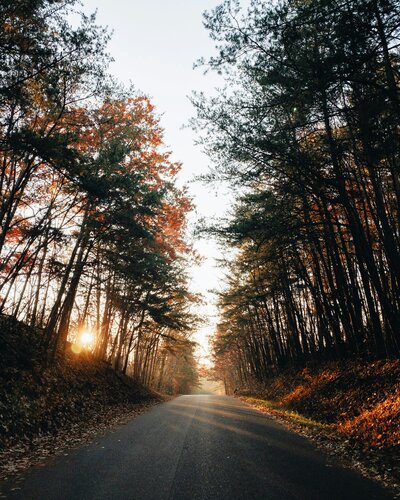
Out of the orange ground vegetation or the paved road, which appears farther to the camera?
the orange ground vegetation

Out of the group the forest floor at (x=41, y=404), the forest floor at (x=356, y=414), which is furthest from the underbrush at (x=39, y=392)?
the forest floor at (x=356, y=414)

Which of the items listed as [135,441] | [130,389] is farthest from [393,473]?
[130,389]

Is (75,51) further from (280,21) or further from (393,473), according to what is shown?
(393,473)

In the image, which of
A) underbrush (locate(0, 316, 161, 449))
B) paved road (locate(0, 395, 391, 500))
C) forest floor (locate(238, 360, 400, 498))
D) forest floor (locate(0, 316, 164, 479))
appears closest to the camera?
paved road (locate(0, 395, 391, 500))

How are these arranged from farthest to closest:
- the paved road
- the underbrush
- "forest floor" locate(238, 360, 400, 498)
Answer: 1. the underbrush
2. "forest floor" locate(238, 360, 400, 498)
3. the paved road

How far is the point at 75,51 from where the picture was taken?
310 inches

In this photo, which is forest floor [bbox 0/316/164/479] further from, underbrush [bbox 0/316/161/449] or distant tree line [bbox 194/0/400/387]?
distant tree line [bbox 194/0/400/387]

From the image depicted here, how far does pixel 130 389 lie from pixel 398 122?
19.1 meters

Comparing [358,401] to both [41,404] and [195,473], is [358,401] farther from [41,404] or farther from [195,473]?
[41,404]

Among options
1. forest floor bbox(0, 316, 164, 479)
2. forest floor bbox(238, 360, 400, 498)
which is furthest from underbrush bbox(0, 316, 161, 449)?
forest floor bbox(238, 360, 400, 498)

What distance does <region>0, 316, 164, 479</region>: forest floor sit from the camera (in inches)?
261

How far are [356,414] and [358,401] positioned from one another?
0.58m

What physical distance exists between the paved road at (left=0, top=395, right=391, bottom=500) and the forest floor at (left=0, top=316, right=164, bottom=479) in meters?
0.85

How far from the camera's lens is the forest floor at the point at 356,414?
566 centimetres
